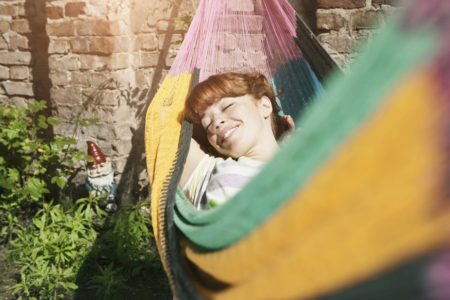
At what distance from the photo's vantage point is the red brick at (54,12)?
2857 millimetres

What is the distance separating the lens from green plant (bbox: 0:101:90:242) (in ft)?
9.29

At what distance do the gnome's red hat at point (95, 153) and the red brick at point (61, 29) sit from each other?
0.59 metres

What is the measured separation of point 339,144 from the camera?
70 cm

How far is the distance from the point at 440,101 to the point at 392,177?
0.10 m

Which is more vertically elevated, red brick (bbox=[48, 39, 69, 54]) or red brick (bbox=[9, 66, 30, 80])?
red brick (bbox=[48, 39, 69, 54])

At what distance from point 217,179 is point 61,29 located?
1671 millimetres

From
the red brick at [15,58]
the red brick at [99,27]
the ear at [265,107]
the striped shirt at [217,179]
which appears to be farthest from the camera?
the red brick at [15,58]


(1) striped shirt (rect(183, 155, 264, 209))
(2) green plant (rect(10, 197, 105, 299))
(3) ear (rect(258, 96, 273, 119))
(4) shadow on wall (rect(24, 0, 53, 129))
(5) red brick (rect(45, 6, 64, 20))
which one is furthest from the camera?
(4) shadow on wall (rect(24, 0, 53, 129))

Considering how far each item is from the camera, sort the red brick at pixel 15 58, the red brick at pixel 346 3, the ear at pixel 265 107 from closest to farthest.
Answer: the ear at pixel 265 107
the red brick at pixel 346 3
the red brick at pixel 15 58

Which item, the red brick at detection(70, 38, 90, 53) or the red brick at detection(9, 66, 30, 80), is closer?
the red brick at detection(70, 38, 90, 53)

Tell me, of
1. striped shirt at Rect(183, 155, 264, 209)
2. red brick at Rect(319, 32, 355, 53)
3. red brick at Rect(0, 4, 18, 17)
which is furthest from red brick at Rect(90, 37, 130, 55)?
striped shirt at Rect(183, 155, 264, 209)

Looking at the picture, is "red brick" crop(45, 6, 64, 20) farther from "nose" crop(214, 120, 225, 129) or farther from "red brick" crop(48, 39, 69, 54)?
"nose" crop(214, 120, 225, 129)

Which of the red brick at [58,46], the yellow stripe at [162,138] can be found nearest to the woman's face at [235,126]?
the yellow stripe at [162,138]

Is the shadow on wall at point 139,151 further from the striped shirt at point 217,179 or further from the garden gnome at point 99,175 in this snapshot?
the striped shirt at point 217,179
